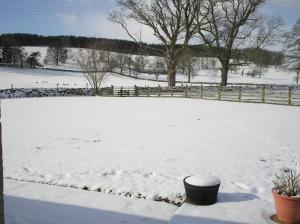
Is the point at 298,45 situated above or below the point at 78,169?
above

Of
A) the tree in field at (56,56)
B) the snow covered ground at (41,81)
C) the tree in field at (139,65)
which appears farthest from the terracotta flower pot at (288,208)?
the tree in field at (56,56)

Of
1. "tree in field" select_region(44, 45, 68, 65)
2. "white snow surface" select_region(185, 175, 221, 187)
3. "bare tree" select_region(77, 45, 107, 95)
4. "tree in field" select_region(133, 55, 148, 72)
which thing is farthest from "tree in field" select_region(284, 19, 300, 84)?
"tree in field" select_region(44, 45, 68, 65)

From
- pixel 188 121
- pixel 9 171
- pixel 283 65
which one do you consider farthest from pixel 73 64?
pixel 9 171

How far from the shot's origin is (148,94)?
36.8 m

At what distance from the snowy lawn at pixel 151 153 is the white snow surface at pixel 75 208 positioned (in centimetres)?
38

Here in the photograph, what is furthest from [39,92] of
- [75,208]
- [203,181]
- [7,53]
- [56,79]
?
[7,53]

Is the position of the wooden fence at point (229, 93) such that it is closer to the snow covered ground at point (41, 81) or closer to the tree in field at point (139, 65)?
the snow covered ground at point (41, 81)

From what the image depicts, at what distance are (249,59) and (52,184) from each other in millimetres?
36829

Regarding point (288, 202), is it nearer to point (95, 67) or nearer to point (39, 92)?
point (95, 67)

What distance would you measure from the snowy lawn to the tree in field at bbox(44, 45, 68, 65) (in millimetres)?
102686

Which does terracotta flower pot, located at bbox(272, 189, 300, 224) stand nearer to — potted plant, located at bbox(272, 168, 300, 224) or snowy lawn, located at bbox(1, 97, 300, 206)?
potted plant, located at bbox(272, 168, 300, 224)

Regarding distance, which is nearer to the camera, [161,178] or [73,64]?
[161,178]

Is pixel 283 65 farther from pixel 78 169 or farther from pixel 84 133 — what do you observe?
pixel 78 169

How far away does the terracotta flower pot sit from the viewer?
186 inches
